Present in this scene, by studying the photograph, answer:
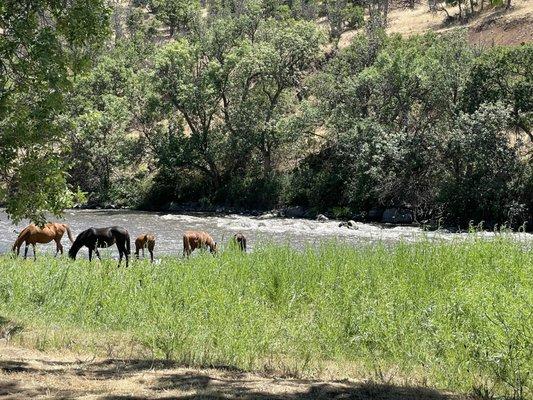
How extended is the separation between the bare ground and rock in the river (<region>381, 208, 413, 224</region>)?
31579 millimetres

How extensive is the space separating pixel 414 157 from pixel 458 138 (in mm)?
3680

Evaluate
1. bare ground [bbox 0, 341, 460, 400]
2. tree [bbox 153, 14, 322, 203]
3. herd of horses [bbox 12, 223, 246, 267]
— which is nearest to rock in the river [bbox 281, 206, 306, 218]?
tree [bbox 153, 14, 322, 203]

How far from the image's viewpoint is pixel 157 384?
269 inches

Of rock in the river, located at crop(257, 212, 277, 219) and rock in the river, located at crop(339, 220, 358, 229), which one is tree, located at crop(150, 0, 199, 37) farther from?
rock in the river, located at crop(339, 220, 358, 229)

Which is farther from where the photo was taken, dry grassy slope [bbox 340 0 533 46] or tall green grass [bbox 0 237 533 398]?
dry grassy slope [bbox 340 0 533 46]

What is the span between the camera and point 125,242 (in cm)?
1897

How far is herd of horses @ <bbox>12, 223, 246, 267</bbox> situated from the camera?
18.4 metres

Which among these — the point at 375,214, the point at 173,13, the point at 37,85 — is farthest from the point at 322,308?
the point at 173,13

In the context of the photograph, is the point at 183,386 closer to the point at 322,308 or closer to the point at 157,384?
the point at 157,384

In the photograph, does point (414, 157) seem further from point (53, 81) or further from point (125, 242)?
point (53, 81)

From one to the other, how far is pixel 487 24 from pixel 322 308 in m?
63.2

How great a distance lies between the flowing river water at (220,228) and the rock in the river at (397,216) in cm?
252

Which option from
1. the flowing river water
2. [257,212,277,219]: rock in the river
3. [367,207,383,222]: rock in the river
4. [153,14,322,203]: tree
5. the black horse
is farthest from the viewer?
[153,14,322,203]: tree

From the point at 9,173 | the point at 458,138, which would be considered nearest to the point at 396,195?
the point at 458,138
